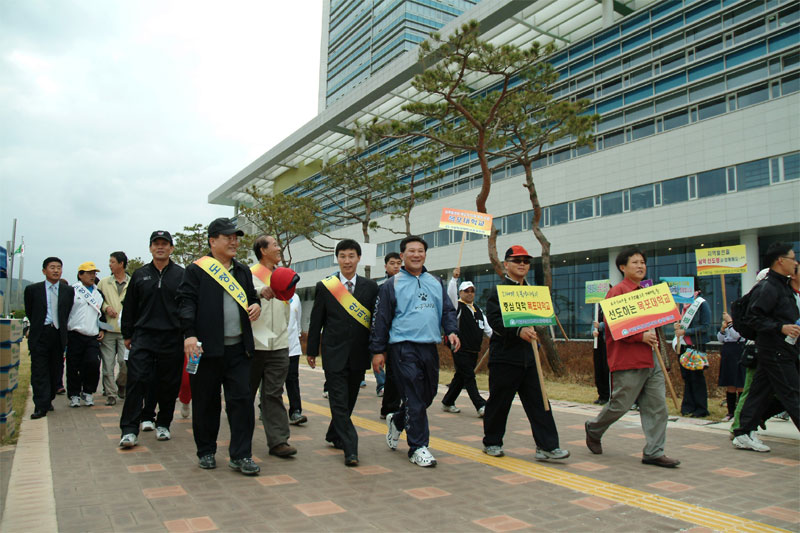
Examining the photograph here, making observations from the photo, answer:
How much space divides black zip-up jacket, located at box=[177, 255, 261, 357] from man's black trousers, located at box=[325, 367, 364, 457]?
0.78m

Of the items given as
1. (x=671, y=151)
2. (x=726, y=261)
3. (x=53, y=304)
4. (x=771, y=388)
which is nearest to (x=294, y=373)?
(x=53, y=304)

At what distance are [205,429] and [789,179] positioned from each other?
25.4 metres

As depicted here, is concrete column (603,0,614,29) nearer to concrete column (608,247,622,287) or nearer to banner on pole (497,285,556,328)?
concrete column (608,247,622,287)

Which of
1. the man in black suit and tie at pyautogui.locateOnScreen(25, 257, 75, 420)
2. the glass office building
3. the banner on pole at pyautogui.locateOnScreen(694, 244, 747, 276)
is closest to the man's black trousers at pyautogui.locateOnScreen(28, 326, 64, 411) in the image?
the man in black suit and tie at pyautogui.locateOnScreen(25, 257, 75, 420)

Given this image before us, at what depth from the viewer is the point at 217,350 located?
4250 millimetres

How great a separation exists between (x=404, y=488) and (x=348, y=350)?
4.50ft

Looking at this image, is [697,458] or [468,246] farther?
[468,246]

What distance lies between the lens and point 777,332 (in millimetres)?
5113

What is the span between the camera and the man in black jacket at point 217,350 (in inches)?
168

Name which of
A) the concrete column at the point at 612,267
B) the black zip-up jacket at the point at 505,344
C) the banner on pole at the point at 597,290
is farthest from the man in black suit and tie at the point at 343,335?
the concrete column at the point at 612,267

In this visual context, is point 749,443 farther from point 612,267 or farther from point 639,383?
point 612,267

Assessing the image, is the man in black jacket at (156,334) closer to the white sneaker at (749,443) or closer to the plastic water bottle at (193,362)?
the plastic water bottle at (193,362)

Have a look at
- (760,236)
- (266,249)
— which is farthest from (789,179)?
(266,249)

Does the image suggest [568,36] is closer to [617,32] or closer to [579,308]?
[617,32]
